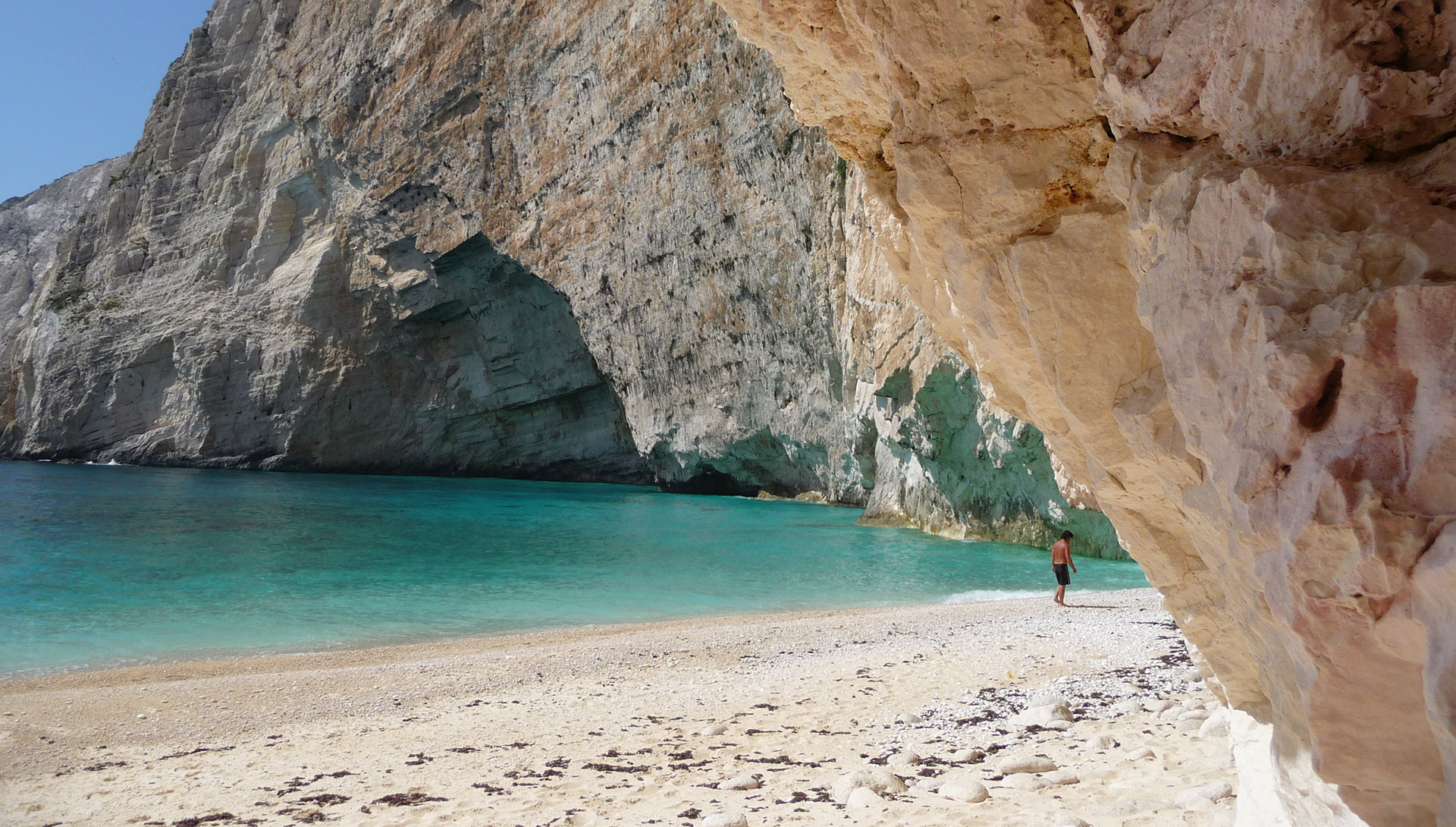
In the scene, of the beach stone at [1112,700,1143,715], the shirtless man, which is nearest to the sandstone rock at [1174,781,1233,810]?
the beach stone at [1112,700,1143,715]

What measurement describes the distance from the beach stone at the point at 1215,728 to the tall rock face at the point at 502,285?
13.5m

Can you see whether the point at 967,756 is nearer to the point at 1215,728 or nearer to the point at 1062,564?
the point at 1215,728

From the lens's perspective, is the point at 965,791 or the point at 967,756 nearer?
the point at 965,791

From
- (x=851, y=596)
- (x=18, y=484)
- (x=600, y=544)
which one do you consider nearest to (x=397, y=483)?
(x=18, y=484)

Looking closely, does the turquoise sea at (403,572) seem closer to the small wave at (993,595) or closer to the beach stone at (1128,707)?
the small wave at (993,595)

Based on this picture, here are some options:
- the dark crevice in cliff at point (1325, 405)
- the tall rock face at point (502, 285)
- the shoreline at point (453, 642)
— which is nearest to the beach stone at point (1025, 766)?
the dark crevice in cliff at point (1325, 405)

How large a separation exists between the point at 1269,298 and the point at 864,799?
3.26m

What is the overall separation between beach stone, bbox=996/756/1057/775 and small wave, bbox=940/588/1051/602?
8.44 meters

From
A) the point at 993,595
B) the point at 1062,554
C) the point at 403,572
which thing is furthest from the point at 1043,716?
the point at 403,572

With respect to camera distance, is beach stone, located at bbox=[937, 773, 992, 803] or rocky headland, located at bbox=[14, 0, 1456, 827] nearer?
rocky headland, located at bbox=[14, 0, 1456, 827]

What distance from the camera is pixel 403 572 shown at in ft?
53.6

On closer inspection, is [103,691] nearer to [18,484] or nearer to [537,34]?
[537,34]

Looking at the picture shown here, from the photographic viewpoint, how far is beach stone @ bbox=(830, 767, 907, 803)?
4195 millimetres

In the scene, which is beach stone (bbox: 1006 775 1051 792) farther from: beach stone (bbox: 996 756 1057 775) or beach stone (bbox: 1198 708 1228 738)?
beach stone (bbox: 1198 708 1228 738)
